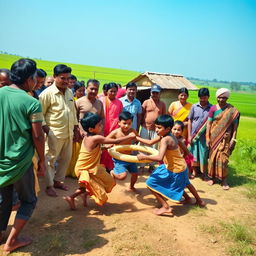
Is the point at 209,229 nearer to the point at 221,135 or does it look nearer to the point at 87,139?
the point at 87,139

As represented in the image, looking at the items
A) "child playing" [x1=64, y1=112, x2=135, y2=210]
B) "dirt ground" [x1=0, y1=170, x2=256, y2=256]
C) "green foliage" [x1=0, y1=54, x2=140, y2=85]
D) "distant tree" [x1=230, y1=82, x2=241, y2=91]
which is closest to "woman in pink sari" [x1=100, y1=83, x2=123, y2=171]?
"dirt ground" [x1=0, y1=170, x2=256, y2=256]

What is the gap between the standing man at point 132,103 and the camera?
239 inches

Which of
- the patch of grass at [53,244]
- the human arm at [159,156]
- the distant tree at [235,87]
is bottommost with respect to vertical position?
the patch of grass at [53,244]

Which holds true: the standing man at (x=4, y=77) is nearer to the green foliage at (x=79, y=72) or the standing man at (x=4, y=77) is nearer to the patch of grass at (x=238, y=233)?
the patch of grass at (x=238, y=233)

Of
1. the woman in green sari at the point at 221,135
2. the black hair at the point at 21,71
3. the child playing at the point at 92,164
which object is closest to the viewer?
the black hair at the point at 21,71

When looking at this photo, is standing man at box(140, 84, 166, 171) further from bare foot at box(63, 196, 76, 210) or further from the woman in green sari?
bare foot at box(63, 196, 76, 210)

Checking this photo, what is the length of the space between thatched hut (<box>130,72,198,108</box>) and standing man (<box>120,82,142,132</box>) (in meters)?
3.94

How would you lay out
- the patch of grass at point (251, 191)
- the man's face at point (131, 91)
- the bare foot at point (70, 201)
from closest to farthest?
the bare foot at point (70, 201) → the patch of grass at point (251, 191) → the man's face at point (131, 91)

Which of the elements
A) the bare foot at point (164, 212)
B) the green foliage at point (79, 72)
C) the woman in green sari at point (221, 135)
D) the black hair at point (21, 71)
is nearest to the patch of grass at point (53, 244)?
the bare foot at point (164, 212)

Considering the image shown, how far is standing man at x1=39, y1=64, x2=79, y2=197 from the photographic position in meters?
4.52

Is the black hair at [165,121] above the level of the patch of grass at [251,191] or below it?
above

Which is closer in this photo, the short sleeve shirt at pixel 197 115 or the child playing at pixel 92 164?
the child playing at pixel 92 164

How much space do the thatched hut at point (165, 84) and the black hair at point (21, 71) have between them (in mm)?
7352

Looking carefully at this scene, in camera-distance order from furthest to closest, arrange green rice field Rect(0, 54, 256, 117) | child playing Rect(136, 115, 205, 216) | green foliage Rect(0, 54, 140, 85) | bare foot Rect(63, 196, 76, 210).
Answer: green foliage Rect(0, 54, 140, 85) < green rice field Rect(0, 54, 256, 117) < child playing Rect(136, 115, 205, 216) < bare foot Rect(63, 196, 76, 210)
